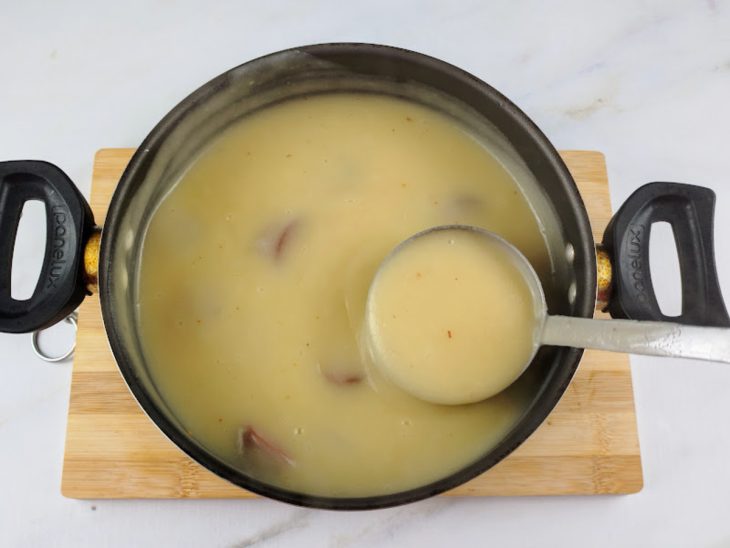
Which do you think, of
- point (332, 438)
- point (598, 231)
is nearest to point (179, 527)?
point (332, 438)

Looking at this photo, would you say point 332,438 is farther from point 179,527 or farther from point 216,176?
point 216,176

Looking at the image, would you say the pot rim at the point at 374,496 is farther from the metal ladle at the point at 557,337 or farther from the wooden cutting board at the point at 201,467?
the wooden cutting board at the point at 201,467

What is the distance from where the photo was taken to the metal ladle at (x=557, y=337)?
74 centimetres

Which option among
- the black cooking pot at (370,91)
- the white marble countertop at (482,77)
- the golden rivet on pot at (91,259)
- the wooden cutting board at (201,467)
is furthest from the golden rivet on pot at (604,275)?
the golden rivet on pot at (91,259)

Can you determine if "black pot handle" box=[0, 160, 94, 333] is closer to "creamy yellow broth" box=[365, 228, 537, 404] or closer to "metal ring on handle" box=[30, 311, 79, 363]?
"metal ring on handle" box=[30, 311, 79, 363]

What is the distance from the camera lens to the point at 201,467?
3.29 ft

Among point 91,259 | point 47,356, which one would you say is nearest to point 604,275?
point 91,259

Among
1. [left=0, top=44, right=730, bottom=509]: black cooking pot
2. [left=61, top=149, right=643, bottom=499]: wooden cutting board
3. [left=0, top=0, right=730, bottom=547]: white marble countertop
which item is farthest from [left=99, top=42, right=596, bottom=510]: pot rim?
[left=0, top=0, right=730, bottom=547]: white marble countertop

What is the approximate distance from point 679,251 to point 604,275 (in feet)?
0.39

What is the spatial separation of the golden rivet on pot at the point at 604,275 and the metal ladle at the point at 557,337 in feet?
0.26

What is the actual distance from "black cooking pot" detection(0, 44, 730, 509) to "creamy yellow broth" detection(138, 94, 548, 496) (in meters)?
0.03

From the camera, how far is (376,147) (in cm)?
105

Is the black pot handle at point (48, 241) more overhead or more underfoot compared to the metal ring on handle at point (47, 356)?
more overhead

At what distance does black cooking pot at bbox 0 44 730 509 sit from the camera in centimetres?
86
